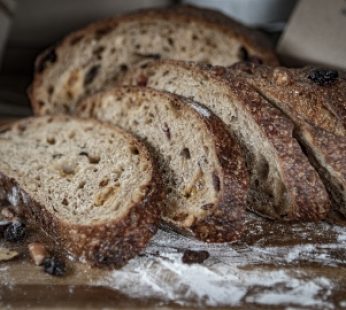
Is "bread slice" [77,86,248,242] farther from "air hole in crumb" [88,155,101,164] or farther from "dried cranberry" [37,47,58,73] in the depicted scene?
"dried cranberry" [37,47,58,73]

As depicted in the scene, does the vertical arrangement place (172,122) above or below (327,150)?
below

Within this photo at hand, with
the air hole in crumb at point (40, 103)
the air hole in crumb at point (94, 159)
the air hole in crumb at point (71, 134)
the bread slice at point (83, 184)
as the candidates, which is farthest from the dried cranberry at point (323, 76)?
the air hole in crumb at point (40, 103)

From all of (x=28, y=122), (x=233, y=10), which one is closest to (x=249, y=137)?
(x=28, y=122)

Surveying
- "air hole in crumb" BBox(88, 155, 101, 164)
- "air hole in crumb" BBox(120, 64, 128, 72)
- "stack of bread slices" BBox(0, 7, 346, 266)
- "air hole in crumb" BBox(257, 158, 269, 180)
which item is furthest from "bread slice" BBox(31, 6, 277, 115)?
"air hole in crumb" BBox(257, 158, 269, 180)

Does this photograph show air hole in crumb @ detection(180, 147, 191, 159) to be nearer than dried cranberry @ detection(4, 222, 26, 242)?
No

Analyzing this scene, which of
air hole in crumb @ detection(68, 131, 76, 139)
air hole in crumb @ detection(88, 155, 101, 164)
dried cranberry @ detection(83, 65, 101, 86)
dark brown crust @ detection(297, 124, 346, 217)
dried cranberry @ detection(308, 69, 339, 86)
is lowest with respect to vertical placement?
air hole in crumb @ detection(68, 131, 76, 139)

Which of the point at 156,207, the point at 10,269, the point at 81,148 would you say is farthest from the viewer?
the point at 81,148

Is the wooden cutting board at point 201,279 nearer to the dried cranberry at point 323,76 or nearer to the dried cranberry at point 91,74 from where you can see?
the dried cranberry at point 323,76

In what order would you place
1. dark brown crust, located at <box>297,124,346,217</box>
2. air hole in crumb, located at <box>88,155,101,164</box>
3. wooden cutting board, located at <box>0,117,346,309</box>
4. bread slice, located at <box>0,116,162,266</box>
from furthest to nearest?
air hole in crumb, located at <box>88,155,101,164</box>, dark brown crust, located at <box>297,124,346,217</box>, bread slice, located at <box>0,116,162,266</box>, wooden cutting board, located at <box>0,117,346,309</box>

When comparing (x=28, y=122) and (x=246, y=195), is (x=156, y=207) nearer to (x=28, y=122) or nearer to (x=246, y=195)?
(x=246, y=195)
